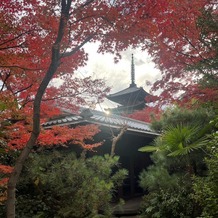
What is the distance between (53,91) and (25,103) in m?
0.94

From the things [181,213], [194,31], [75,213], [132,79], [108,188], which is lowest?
[181,213]

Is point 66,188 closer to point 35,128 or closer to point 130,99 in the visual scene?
point 35,128

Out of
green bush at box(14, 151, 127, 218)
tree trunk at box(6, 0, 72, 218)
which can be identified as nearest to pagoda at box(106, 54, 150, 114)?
green bush at box(14, 151, 127, 218)

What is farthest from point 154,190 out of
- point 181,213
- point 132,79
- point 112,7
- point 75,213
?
point 132,79

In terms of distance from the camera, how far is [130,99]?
25.5 m

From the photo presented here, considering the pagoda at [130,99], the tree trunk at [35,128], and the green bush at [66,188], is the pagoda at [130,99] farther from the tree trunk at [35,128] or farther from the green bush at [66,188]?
the tree trunk at [35,128]

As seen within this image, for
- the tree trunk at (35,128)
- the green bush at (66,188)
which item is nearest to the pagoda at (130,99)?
the green bush at (66,188)

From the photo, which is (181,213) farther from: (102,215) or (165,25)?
(165,25)

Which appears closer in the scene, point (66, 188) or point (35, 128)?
point (35, 128)

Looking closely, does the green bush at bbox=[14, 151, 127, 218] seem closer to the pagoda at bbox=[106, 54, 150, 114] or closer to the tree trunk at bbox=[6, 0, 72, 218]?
the tree trunk at bbox=[6, 0, 72, 218]

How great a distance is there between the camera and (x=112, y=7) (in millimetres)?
4520

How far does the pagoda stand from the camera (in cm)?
2471

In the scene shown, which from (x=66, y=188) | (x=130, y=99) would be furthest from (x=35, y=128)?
Result: (x=130, y=99)

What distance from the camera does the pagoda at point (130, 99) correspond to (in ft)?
81.1
